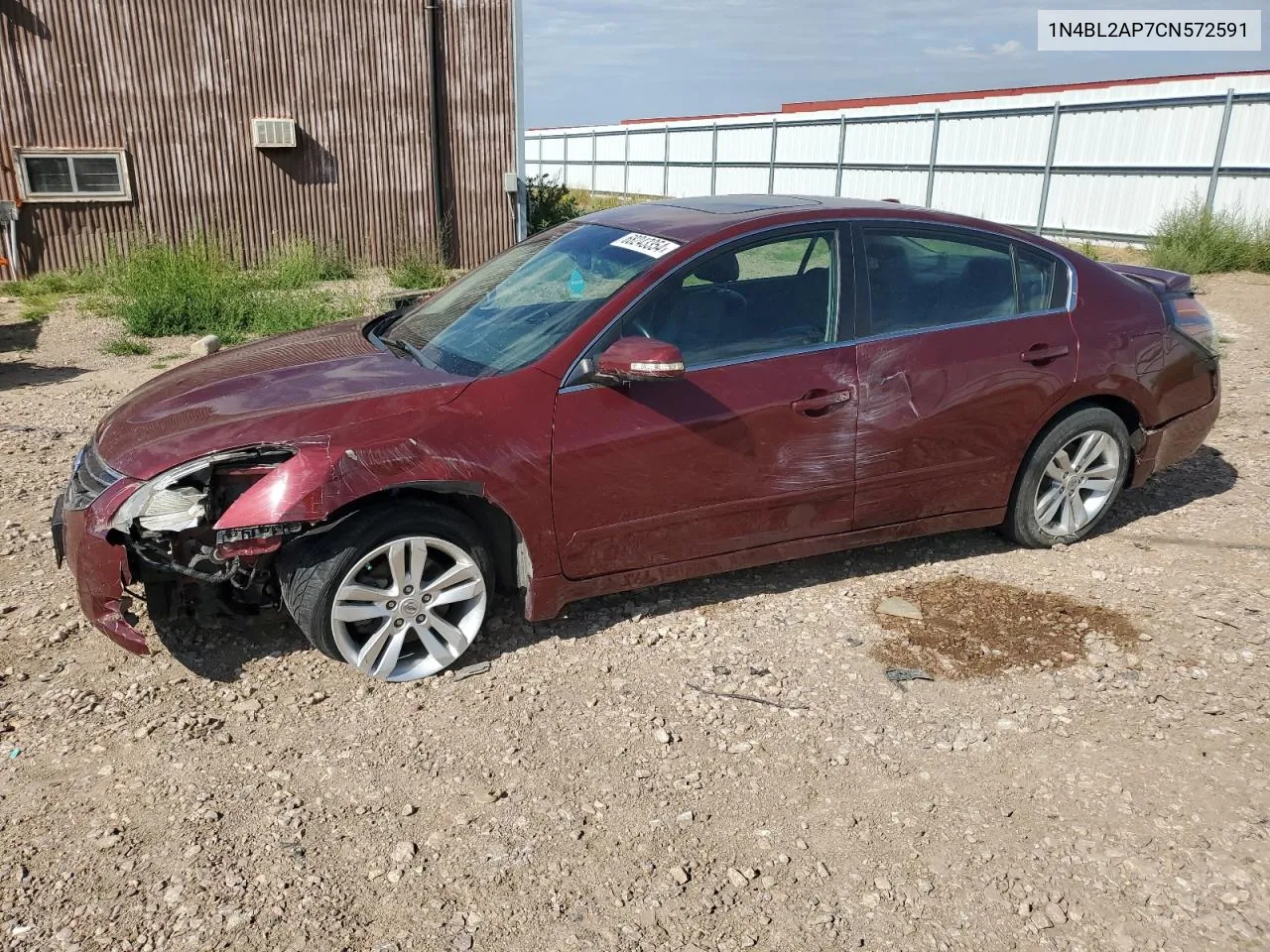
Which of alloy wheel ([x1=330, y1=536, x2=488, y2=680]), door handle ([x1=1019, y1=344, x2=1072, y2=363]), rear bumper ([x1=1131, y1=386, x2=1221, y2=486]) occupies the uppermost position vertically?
door handle ([x1=1019, y1=344, x2=1072, y2=363])

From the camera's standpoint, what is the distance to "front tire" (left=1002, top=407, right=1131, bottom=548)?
4.87m

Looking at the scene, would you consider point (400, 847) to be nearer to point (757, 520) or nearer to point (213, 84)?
point (757, 520)

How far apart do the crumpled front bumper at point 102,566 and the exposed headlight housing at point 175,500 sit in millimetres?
48

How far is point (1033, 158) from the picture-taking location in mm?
19125

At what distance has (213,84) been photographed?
13758 mm

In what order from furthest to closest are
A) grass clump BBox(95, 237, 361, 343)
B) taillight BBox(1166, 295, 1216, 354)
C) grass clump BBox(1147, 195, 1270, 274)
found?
1. grass clump BBox(1147, 195, 1270, 274)
2. grass clump BBox(95, 237, 361, 343)
3. taillight BBox(1166, 295, 1216, 354)

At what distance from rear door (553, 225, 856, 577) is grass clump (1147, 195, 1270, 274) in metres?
12.3

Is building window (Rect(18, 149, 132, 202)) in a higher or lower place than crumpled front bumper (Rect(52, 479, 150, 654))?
higher

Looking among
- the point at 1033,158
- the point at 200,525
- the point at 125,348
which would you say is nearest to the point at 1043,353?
the point at 200,525

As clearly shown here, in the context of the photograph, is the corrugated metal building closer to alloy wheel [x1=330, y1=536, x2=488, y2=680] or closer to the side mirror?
alloy wheel [x1=330, y1=536, x2=488, y2=680]

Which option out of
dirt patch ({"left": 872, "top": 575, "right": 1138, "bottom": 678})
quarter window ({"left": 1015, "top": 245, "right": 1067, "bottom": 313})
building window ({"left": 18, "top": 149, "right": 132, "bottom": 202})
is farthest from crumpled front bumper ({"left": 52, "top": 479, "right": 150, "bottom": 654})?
building window ({"left": 18, "top": 149, "right": 132, "bottom": 202})

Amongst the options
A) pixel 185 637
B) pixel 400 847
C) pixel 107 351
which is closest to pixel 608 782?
pixel 400 847

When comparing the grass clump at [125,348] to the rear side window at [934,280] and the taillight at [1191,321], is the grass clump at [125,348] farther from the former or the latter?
the taillight at [1191,321]

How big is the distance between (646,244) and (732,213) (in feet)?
1.55
